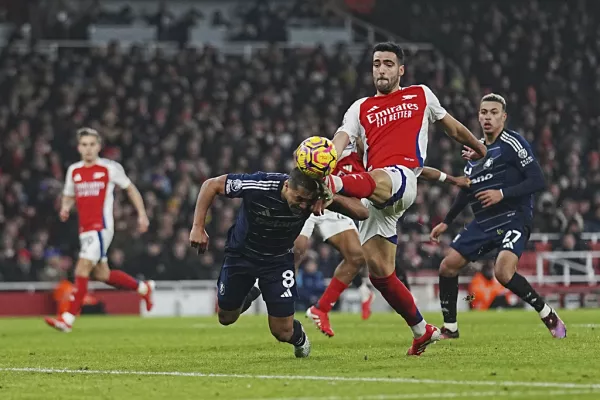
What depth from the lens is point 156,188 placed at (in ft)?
84.3

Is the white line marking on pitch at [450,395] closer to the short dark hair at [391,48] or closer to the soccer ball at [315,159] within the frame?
the soccer ball at [315,159]

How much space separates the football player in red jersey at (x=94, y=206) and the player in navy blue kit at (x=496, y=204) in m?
4.98

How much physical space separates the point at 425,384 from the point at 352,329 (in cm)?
759

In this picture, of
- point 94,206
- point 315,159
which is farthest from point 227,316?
point 94,206

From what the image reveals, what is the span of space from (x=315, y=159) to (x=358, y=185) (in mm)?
498

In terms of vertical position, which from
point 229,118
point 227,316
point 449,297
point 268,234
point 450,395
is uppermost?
point 229,118

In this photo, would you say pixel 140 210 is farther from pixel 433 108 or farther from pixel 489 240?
pixel 433 108

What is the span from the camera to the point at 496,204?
12117mm

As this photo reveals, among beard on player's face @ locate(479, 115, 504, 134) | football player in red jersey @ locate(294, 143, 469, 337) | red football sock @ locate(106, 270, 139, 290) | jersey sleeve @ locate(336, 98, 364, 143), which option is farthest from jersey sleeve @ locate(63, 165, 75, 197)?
jersey sleeve @ locate(336, 98, 364, 143)

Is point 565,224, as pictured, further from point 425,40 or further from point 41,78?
point 41,78

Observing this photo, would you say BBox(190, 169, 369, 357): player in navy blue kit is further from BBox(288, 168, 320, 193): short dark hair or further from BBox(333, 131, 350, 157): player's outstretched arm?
BBox(333, 131, 350, 157): player's outstretched arm

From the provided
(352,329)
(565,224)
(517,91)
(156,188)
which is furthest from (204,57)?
(352,329)

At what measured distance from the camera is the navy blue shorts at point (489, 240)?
1185 centimetres

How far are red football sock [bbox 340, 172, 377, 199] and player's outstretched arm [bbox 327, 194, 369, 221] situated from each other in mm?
44
